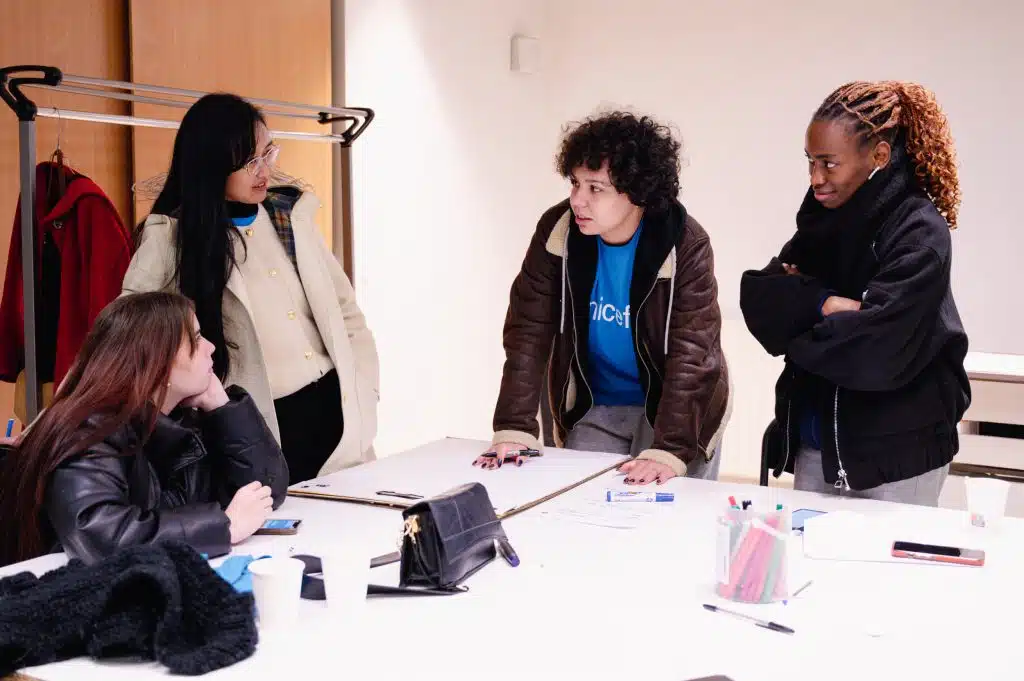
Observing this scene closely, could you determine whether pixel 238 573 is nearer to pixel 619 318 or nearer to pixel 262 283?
pixel 262 283

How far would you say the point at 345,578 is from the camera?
1.53m

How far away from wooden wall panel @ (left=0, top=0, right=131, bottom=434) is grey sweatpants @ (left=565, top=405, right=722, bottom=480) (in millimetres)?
1795

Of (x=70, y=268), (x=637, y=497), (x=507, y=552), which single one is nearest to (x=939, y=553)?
(x=637, y=497)

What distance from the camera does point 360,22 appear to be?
4527mm

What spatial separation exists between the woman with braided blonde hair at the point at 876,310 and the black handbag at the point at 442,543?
847 millimetres

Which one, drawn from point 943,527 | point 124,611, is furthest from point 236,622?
point 943,527

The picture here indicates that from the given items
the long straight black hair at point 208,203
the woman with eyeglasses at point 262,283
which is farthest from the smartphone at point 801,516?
the long straight black hair at point 208,203

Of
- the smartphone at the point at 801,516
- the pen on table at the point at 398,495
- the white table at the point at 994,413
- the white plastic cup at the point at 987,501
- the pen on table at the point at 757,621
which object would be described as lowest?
the white table at the point at 994,413

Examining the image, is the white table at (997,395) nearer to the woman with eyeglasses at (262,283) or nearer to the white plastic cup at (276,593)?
the woman with eyeglasses at (262,283)

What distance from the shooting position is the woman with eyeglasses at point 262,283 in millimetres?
2461

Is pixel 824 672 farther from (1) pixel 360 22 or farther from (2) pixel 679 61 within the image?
(2) pixel 679 61

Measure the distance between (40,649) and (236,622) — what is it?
0.24 m

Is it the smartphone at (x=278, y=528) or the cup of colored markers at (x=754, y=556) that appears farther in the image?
the smartphone at (x=278, y=528)

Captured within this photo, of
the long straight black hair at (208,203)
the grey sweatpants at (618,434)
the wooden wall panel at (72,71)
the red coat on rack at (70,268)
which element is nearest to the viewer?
the long straight black hair at (208,203)
